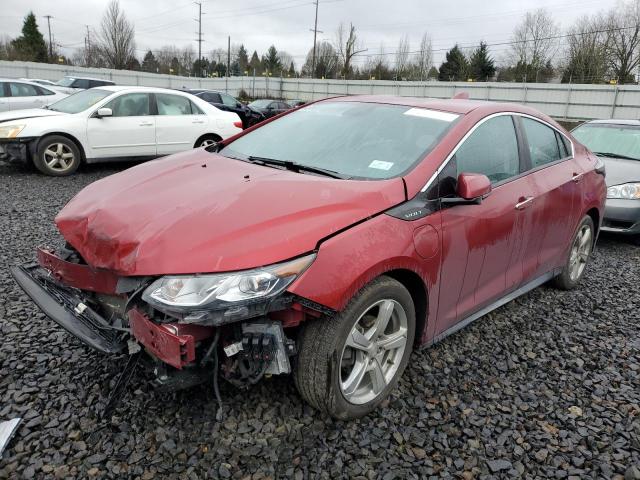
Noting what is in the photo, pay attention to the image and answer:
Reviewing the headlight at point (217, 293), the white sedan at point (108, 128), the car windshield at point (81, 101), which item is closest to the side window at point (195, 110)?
the white sedan at point (108, 128)

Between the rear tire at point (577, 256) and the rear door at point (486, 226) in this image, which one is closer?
the rear door at point (486, 226)

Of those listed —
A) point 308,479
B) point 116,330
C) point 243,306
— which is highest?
point 243,306

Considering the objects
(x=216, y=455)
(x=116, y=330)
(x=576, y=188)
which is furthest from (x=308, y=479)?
(x=576, y=188)

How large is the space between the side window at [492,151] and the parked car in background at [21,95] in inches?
481

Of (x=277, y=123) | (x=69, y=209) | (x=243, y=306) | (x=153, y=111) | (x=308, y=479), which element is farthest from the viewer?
(x=153, y=111)

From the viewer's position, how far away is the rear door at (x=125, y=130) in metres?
8.32

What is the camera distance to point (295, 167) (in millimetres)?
2885

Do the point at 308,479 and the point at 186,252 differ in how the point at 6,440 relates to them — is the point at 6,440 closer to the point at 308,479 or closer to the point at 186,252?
the point at 186,252

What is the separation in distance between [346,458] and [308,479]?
0.72 ft

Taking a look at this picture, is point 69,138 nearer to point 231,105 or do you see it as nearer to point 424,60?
point 231,105

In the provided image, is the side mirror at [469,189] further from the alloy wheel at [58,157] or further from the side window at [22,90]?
the side window at [22,90]

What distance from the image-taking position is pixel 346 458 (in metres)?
2.27

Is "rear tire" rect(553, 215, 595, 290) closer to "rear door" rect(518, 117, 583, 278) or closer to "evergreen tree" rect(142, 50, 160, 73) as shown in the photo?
"rear door" rect(518, 117, 583, 278)

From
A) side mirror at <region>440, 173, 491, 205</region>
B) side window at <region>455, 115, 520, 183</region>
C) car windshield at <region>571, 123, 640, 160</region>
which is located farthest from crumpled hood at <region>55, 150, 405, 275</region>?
car windshield at <region>571, 123, 640, 160</region>
